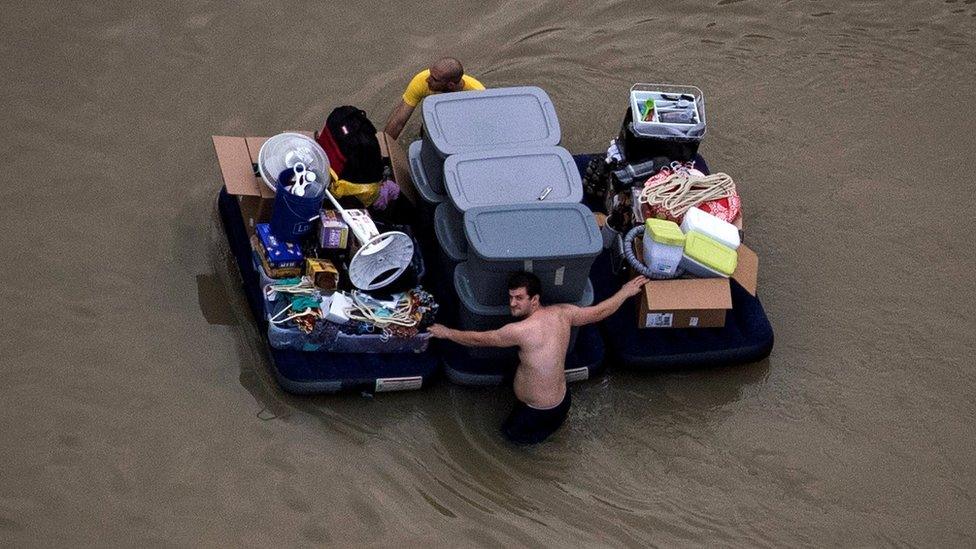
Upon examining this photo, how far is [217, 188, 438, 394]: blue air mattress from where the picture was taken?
710 cm

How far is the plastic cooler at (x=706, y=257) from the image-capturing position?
294 inches

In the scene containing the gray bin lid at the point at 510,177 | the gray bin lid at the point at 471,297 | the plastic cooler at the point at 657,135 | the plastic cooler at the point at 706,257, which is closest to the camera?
the gray bin lid at the point at 471,297

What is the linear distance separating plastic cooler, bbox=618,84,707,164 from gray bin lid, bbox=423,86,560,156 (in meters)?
0.65

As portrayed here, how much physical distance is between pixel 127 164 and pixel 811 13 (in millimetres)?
5772

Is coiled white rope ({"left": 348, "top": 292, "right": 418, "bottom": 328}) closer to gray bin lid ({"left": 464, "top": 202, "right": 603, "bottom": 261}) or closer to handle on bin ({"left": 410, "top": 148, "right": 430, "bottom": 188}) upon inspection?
gray bin lid ({"left": 464, "top": 202, "right": 603, "bottom": 261})

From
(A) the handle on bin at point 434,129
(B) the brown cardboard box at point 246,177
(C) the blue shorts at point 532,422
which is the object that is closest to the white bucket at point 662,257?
(C) the blue shorts at point 532,422

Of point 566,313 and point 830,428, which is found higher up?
point 566,313

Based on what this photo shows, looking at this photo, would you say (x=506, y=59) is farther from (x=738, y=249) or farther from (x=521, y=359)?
(x=521, y=359)

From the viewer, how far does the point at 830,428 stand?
7.37 meters

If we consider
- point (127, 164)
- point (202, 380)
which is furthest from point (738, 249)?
point (127, 164)

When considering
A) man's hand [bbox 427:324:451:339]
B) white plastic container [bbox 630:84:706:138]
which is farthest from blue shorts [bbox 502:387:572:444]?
white plastic container [bbox 630:84:706:138]

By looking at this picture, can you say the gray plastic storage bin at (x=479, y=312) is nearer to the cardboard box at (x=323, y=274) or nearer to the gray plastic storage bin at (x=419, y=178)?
the gray plastic storage bin at (x=419, y=178)

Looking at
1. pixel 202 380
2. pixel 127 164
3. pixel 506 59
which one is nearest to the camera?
pixel 202 380

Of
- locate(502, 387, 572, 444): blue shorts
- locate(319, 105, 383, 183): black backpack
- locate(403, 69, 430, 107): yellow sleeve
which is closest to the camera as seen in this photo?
locate(502, 387, 572, 444): blue shorts
